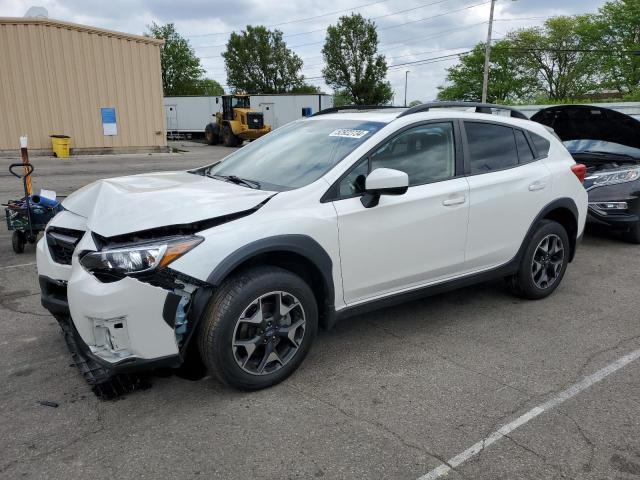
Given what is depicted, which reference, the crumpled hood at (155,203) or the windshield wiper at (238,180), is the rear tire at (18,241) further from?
the windshield wiper at (238,180)

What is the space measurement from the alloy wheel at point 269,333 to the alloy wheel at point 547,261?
2504 millimetres

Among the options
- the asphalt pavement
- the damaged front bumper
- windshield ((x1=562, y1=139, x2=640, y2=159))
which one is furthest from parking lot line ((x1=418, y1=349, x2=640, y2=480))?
windshield ((x1=562, y1=139, x2=640, y2=159))

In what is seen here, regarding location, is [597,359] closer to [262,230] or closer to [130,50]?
[262,230]

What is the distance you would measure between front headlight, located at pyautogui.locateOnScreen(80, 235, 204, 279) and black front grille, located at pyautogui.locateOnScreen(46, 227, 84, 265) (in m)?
0.71

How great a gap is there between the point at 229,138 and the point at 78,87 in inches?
393

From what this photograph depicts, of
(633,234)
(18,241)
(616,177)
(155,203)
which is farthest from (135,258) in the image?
(633,234)

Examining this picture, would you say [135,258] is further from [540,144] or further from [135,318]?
[540,144]

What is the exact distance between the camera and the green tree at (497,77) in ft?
194

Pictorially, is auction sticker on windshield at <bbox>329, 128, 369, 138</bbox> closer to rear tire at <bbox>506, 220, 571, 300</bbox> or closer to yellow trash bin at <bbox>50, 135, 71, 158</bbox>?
rear tire at <bbox>506, 220, 571, 300</bbox>

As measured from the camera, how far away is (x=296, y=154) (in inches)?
153

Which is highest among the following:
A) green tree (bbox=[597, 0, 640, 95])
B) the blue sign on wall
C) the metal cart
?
green tree (bbox=[597, 0, 640, 95])

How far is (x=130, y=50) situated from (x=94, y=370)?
22477mm

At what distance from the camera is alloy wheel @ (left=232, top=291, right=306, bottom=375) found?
310cm

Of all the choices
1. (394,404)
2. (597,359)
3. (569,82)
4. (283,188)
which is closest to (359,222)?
(283,188)
